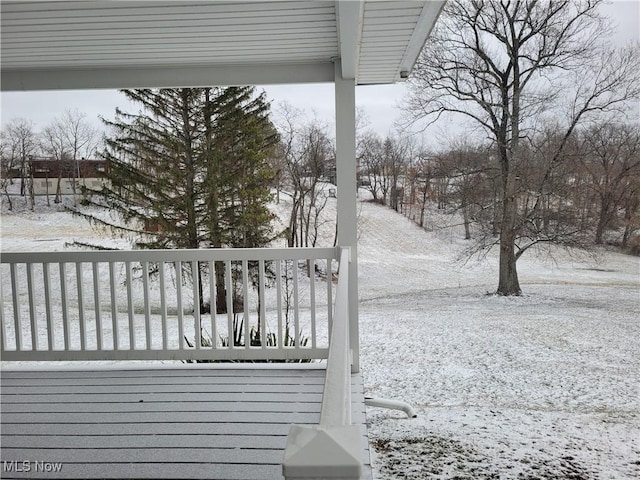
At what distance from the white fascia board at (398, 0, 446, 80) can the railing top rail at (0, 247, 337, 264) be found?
128 cm

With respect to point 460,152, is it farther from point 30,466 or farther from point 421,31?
point 30,466

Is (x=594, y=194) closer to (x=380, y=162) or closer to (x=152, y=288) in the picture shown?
(x=380, y=162)

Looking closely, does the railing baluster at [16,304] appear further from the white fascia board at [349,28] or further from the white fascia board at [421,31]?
the white fascia board at [421,31]

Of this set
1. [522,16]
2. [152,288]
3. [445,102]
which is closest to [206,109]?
[152,288]

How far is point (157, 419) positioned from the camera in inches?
100

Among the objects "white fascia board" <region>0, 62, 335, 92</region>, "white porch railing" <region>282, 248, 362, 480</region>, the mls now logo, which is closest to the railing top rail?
"white fascia board" <region>0, 62, 335, 92</region>

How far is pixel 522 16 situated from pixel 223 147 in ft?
17.0

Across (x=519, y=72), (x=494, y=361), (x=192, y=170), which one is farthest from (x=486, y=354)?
(x=192, y=170)

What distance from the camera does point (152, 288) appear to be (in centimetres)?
899

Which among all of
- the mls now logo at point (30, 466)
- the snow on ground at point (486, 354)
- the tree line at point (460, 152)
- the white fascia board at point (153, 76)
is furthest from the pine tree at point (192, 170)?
the mls now logo at point (30, 466)

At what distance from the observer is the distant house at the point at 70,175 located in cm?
833

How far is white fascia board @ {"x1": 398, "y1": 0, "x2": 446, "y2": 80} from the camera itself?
2482mm

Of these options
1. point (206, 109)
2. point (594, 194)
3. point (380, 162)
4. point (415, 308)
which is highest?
point (206, 109)

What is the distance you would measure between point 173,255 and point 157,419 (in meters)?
1.18
